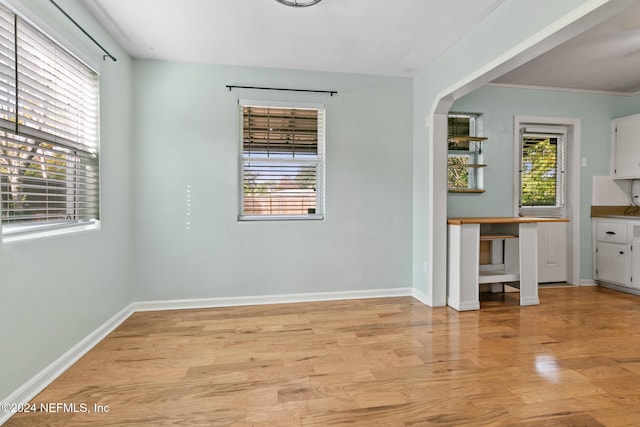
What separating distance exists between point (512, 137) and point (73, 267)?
4.79 m

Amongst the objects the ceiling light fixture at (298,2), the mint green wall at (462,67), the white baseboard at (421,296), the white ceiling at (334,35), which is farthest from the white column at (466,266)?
the ceiling light fixture at (298,2)

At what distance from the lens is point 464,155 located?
416 cm

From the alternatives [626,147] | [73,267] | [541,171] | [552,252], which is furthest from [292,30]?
[626,147]

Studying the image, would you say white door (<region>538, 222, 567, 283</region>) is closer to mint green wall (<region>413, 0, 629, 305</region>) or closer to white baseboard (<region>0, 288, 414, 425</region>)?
mint green wall (<region>413, 0, 629, 305</region>)

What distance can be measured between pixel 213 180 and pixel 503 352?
10.0 ft

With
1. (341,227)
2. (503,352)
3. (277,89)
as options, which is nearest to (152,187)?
(277,89)

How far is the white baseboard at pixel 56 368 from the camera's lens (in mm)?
1800

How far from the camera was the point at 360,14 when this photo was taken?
2.61m

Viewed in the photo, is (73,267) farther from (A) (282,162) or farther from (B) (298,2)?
(B) (298,2)

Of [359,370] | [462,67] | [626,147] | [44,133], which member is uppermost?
[462,67]

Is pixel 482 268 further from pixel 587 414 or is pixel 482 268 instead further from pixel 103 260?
pixel 103 260

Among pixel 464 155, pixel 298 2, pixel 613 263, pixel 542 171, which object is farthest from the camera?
pixel 542 171

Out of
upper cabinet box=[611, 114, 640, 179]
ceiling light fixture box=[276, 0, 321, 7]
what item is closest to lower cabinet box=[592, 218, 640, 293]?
upper cabinet box=[611, 114, 640, 179]

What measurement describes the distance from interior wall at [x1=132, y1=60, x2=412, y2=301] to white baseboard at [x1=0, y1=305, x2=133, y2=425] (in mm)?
709
